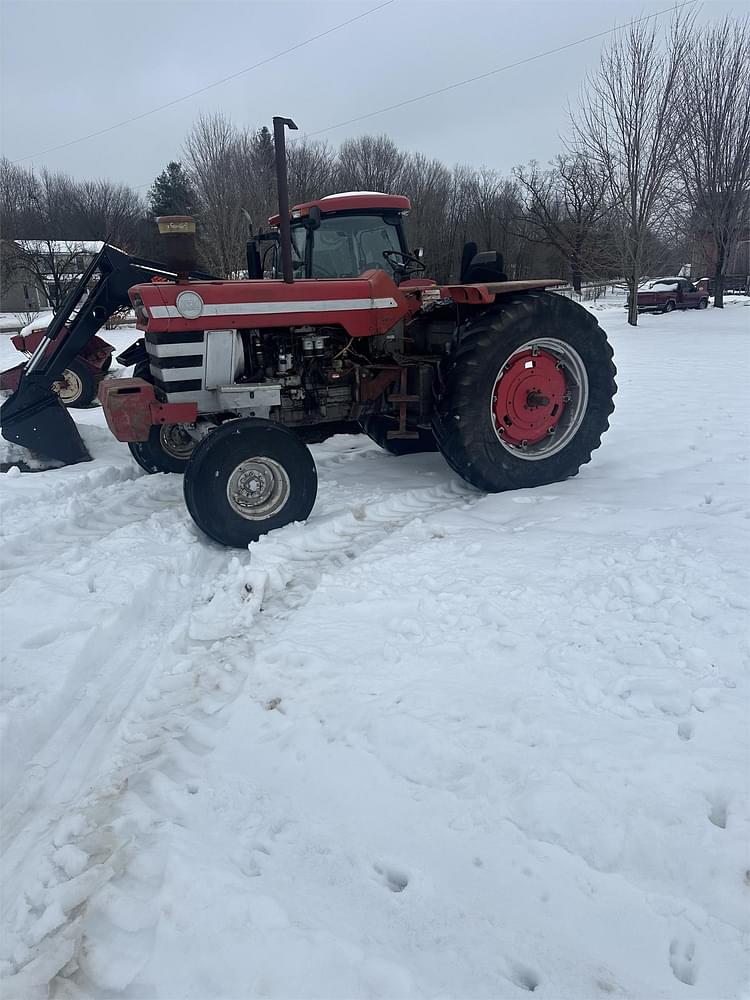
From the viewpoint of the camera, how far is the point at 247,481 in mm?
4188

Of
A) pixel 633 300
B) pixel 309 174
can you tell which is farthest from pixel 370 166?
pixel 633 300

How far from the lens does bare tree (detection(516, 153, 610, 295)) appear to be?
25047 millimetres

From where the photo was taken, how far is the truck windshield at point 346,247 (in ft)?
18.0

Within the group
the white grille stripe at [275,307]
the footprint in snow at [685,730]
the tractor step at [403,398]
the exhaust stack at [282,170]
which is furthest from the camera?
the tractor step at [403,398]

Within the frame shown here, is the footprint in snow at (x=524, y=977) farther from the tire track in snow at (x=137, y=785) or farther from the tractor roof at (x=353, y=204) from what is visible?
the tractor roof at (x=353, y=204)

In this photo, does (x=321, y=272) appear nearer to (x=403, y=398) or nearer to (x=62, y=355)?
(x=403, y=398)

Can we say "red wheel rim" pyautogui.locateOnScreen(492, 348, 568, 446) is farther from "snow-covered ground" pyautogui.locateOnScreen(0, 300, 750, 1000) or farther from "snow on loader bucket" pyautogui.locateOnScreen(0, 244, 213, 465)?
"snow on loader bucket" pyautogui.locateOnScreen(0, 244, 213, 465)

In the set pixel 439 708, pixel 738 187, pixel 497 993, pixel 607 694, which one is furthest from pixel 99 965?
pixel 738 187

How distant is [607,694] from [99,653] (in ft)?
7.42

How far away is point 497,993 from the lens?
1633 mm

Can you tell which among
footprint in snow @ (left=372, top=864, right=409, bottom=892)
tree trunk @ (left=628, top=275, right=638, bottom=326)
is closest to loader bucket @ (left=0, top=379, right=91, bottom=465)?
footprint in snow @ (left=372, top=864, right=409, bottom=892)

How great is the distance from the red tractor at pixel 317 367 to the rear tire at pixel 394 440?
36 mm

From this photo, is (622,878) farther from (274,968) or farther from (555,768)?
(274,968)

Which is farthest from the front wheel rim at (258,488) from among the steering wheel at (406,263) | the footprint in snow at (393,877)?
the footprint in snow at (393,877)
